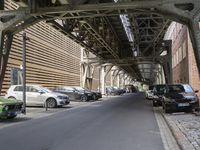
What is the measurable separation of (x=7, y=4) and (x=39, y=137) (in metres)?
19.3

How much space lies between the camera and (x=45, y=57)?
130ft

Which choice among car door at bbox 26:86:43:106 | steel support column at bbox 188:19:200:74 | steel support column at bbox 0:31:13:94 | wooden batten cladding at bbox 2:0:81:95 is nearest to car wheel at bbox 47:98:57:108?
car door at bbox 26:86:43:106

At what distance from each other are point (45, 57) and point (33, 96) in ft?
42.5

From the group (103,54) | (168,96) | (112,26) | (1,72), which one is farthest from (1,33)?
(103,54)

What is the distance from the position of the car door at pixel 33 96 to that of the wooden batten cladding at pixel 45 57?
2.92 metres

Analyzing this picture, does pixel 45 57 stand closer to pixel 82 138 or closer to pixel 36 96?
pixel 36 96

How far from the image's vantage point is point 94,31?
29.0 m

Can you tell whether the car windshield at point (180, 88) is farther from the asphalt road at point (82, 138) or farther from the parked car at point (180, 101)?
the asphalt road at point (82, 138)

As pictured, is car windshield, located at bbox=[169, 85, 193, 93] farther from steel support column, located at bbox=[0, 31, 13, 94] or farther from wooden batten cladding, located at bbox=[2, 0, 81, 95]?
wooden batten cladding, located at bbox=[2, 0, 81, 95]

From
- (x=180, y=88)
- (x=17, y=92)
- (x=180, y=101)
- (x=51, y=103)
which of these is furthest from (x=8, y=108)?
(x=51, y=103)

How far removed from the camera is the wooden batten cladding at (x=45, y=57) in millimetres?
31547

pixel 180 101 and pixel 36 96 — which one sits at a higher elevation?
pixel 36 96

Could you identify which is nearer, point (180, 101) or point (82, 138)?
point (82, 138)

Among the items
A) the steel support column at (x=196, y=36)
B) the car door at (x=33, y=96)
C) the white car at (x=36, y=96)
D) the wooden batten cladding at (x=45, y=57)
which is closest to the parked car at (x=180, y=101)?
the steel support column at (x=196, y=36)
